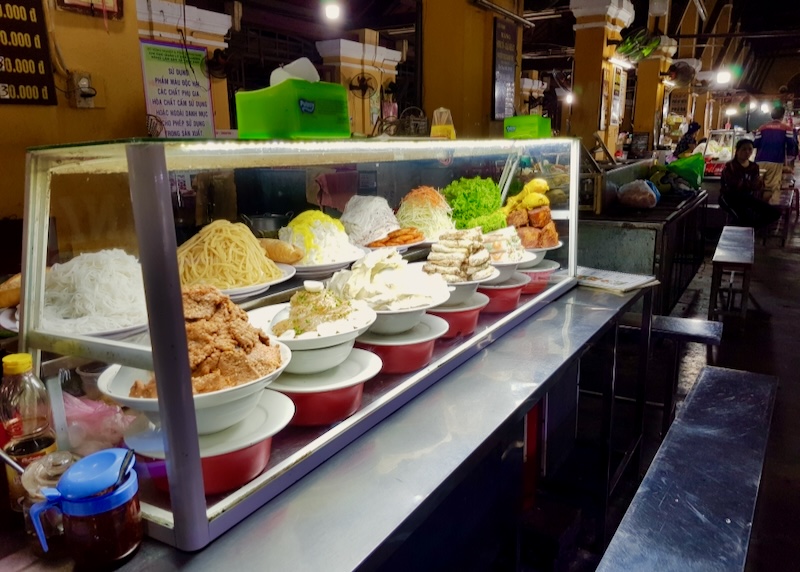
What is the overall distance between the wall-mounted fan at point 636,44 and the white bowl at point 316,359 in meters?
9.05

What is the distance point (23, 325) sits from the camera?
51.6 inches

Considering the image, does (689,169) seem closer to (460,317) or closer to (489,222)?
(489,222)

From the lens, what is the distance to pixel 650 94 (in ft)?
41.9

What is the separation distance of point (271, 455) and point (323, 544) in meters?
0.29

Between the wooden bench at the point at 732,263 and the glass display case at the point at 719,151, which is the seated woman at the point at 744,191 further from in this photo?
the glass display case at the point at 719,151

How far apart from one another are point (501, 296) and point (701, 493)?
3.28ft

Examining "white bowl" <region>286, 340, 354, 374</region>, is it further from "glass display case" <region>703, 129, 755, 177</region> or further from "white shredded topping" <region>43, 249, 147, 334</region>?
"glass display case" <region>703, 129, 755, 177</region>

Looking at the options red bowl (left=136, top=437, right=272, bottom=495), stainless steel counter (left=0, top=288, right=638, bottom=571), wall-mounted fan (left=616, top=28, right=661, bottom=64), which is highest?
wall-mounted fan (left=616, top=28, right=661, bottom=64)

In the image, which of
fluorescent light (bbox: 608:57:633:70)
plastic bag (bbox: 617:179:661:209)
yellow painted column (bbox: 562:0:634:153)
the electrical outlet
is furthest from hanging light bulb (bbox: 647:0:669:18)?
the electrical outlet

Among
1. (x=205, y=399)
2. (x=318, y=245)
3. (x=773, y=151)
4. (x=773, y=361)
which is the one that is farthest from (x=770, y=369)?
(x=773, y=151)

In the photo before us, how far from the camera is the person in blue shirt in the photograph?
12031 mm

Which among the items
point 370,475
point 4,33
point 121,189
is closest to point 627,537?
point 370,475

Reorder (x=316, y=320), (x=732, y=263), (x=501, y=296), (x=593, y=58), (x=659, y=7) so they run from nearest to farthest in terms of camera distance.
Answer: (x=316, y=320) → (x=501, y=296) → (x=732, y=263) → (x=593, y=58) → (x=659, y=7)

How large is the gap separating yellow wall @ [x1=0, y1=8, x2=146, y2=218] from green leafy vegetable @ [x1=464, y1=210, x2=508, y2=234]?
2372 mm
